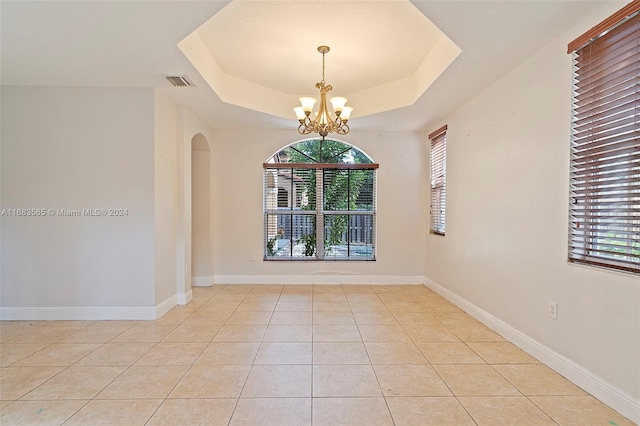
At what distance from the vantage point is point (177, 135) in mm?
4035

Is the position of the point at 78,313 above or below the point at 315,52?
below

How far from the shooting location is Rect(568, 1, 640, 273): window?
1.88 meters

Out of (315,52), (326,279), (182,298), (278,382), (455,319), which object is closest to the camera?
(278,382)

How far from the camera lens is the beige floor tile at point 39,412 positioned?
1.83 m

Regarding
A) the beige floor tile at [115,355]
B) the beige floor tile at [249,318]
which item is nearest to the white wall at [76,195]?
the beige floor tile at [115,355]

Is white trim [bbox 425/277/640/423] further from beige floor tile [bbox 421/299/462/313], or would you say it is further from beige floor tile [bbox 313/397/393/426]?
beige floor tile [bbox 313/397/393/426]

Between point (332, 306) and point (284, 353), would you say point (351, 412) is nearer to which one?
point (284, 353)

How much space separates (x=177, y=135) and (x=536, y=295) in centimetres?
412

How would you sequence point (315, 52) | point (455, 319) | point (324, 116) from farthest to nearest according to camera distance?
1. point (455, 319)
2. point (324, 116)
3. point (315, 52)

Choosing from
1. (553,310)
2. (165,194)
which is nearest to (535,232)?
(553,310)

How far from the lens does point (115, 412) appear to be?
6.27 ft

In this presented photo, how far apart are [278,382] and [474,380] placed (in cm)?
136

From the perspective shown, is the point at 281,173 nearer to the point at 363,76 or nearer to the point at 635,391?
the point at 363,76

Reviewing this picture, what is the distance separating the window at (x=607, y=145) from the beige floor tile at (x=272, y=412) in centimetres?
206
